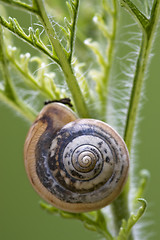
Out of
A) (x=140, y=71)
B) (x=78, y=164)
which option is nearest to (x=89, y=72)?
(x=140, y=71)

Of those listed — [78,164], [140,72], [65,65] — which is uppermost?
[65,65]

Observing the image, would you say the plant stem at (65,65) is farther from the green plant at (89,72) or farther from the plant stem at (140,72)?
the plant stem at (140,72)

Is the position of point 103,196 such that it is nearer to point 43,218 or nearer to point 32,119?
point 32,119

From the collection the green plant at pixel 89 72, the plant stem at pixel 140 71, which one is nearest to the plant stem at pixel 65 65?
the green plant at pixel 89 72

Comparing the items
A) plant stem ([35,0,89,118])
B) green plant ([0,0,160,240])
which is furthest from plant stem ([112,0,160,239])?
plant stem ([35,0,89,118])

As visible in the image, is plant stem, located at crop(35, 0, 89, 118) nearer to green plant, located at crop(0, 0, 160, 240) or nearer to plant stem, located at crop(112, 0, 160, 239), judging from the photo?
green plant, located at crop(0, 0, 160, 240)

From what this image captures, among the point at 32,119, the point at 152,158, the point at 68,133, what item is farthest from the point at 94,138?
the point at 152,158

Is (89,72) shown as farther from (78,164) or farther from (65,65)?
(78,164)
